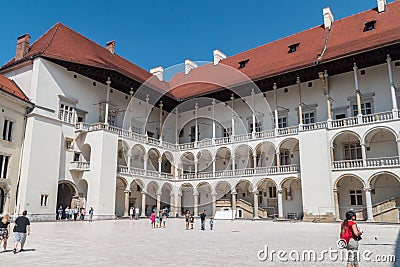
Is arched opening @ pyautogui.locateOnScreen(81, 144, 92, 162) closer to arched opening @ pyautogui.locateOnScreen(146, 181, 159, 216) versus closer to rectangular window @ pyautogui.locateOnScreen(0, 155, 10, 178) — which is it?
rectangular window @ pyautogui.locateOnScreen(0, 155, 10, 178)

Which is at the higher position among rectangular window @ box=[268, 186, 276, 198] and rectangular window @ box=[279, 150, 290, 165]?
rectangular window @ box=[279, 150, 290, 165]

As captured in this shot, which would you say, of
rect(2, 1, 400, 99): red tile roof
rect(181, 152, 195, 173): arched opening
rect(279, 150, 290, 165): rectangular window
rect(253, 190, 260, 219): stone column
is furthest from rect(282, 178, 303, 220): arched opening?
rect(181, 152, 195, 173): arched opening

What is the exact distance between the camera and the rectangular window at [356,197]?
80.2 feet

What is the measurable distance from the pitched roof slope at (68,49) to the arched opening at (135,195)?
9560 millimetres

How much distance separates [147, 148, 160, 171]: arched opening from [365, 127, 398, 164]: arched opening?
17.6 metres

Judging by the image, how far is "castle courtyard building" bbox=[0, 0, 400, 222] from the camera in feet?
76.6

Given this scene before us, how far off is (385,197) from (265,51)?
1799cm

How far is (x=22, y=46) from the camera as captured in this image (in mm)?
26359

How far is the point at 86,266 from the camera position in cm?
637

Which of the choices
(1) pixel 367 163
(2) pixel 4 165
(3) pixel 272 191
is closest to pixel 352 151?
(1) pixel 367 163

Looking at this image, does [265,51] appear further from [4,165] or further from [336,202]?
[4,165]

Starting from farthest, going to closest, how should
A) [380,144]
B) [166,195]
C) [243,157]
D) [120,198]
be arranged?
[166,195] → [243,157] → [120,198] → [380,144]

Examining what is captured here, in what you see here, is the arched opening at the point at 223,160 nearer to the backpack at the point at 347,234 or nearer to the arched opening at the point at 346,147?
the arched opening at the point at 346,147

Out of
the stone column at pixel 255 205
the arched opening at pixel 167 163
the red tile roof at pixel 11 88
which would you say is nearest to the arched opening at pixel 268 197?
the stone column at pixel 255 205
